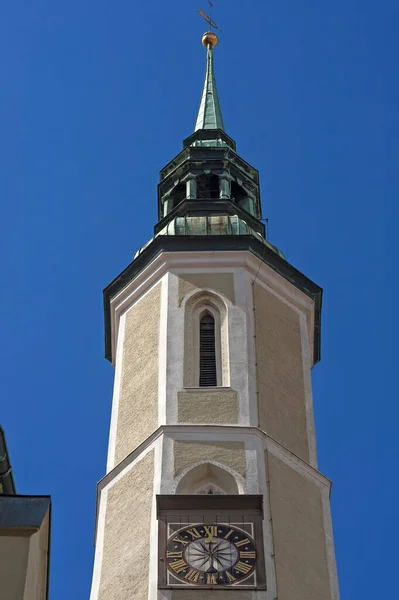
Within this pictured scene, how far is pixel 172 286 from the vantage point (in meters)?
27.2

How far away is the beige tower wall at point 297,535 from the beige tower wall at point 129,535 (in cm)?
181

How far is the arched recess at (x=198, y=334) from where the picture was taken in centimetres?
2525

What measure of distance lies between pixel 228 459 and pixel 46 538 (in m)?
7.17

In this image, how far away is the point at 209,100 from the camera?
36969 mm

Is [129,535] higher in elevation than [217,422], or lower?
lower

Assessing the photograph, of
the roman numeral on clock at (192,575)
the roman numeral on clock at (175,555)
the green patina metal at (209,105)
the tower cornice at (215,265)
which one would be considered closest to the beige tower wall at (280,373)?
the tower cornice at (215,265)

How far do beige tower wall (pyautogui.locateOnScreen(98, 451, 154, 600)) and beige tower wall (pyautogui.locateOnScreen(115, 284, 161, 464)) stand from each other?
2.63 ft

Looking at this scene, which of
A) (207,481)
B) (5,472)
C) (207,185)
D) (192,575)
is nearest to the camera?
(5,472)

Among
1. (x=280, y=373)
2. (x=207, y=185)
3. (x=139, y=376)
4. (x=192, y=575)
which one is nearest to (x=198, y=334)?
(x=139, y=376)

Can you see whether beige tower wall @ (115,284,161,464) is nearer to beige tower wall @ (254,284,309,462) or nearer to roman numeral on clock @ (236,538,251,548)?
beige tower wall @ (254,284,309,462)

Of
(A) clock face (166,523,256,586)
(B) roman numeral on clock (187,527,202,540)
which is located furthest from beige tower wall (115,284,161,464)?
(A) clock face (166,523,256,586)

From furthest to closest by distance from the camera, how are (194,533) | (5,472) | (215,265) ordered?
1. (215,265)
2. (194,533)
3. (5,472)

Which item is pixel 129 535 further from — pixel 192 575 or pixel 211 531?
pixel 192 575

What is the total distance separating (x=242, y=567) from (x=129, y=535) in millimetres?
2042
